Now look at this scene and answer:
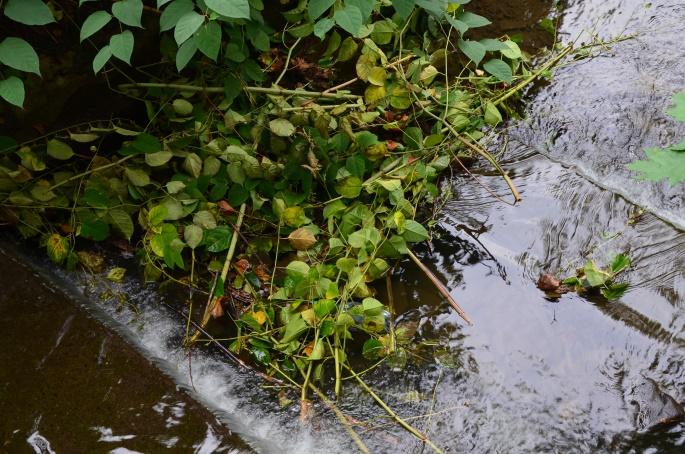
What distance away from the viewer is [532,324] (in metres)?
1.81

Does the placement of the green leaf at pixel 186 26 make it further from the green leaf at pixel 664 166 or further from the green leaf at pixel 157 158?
the green leaf at pixel 664 166

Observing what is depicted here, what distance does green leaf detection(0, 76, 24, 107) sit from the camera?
1645mm

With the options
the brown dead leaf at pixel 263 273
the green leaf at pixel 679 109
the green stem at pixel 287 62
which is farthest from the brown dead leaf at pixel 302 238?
the green leaf at pixel 679 109

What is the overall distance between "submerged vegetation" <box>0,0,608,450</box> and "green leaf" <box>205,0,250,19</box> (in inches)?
8.9

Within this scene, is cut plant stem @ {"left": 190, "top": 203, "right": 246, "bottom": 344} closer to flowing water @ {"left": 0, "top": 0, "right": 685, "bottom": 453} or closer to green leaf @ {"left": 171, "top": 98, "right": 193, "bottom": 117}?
flowing water @ {"left": 0, "top": 0, "right": 685, "bottom": 453}

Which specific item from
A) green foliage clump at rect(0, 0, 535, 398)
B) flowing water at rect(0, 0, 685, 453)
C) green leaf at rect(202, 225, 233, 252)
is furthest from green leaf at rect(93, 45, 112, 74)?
flowing water at rect(0, 0, 685, 453)

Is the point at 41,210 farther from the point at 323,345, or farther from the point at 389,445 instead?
the point at 389,445

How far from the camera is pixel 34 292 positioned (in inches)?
74.3

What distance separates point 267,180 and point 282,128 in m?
0.20

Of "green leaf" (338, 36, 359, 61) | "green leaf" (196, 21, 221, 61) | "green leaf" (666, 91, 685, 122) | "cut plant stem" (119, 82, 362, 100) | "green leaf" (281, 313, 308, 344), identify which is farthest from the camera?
"green leaf" (338, 36, 359, 61)

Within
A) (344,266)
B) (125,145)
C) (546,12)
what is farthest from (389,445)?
(546,12)

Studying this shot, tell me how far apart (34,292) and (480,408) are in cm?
148

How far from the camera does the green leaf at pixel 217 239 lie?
2.01 meters

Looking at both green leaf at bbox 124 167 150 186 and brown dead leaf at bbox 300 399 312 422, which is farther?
green leaf at bbox 124 167 150 186
